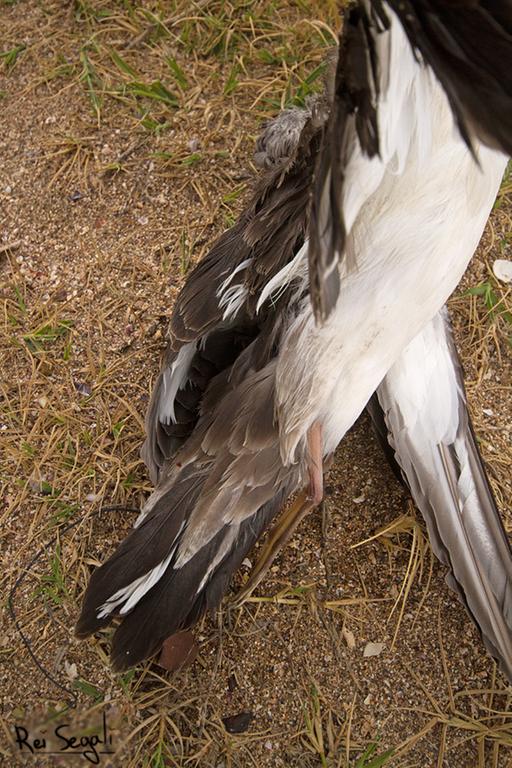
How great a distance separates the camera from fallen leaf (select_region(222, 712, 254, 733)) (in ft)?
5.01

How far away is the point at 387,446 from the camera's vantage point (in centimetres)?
177

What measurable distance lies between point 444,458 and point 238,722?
756mm

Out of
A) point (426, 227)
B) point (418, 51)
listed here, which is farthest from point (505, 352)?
point (418, 51)

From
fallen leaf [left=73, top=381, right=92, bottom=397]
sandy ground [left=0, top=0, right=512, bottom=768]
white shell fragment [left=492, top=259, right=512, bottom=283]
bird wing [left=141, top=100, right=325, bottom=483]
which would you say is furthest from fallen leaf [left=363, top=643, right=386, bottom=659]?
white shell fragment [left=492, top=259, right=512, bottom=283]

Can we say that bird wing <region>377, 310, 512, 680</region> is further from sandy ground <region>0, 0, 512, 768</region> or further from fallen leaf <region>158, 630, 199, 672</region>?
fallen leaf <region>158, 630, 199, 672</region>

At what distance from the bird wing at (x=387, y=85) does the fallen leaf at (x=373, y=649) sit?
1018 millimetres

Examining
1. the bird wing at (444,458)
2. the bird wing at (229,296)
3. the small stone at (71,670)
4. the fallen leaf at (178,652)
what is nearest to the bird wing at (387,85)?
the bird wing at (229,296)

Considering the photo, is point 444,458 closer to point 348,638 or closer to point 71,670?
point 348,638

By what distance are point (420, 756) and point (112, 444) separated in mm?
1031

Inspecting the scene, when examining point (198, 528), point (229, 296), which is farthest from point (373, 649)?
point (229, 296)

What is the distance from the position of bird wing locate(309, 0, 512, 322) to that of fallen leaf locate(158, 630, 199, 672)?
3.17 feet

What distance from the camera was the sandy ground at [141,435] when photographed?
5.06 ft

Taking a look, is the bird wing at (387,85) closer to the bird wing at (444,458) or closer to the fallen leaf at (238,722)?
the bird wing at (444,458)

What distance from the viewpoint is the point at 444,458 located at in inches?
66.2
